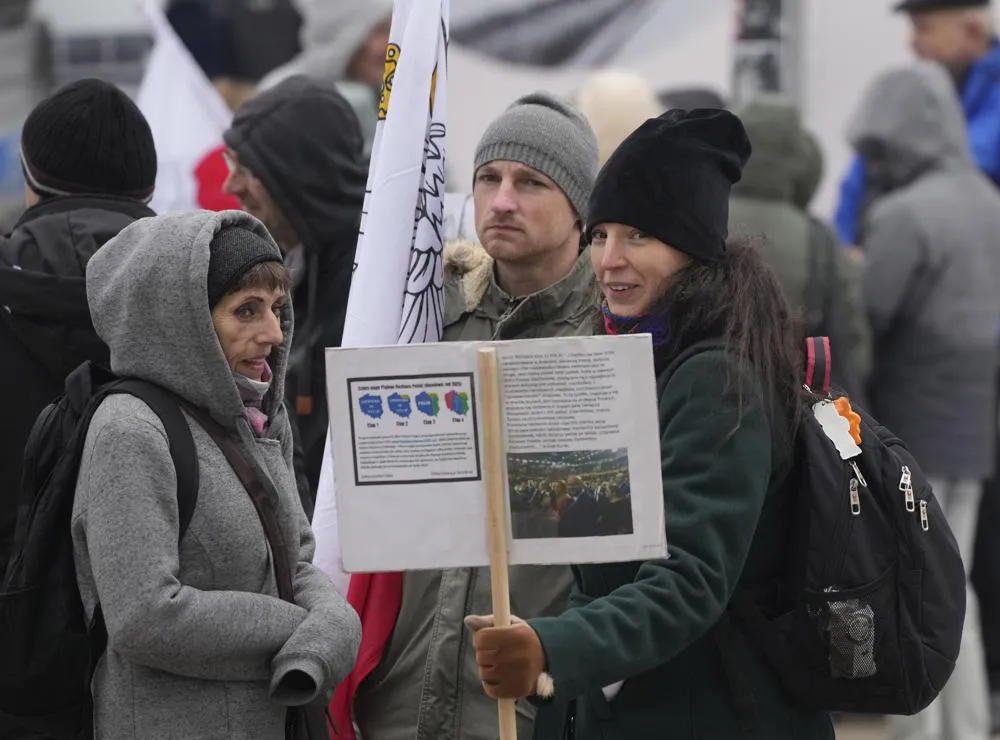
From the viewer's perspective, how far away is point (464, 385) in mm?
3143

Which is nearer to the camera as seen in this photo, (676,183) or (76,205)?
(676,183)

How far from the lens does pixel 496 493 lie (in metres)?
3.13

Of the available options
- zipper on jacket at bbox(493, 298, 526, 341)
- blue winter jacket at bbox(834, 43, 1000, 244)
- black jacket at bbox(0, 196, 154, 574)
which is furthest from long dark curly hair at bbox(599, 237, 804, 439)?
blue winter jacket at bbox(834, 43, 1000, 244)

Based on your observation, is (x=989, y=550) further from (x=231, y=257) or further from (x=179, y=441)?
(x=179, y=441)

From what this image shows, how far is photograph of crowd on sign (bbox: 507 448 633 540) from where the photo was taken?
3125 millimetres

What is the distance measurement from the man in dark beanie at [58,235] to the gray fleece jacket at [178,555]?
0.57m

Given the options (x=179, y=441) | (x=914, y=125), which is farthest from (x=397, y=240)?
(x=914, y=125)

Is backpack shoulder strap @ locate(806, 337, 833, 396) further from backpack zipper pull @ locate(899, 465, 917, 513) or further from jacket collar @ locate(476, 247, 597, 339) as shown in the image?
jacket collar @ locate(476, 247, 597, 339)

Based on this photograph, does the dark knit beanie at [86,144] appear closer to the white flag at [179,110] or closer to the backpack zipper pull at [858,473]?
the backpack zipper pull at [858,473]

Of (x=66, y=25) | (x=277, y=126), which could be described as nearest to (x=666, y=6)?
(x=66, y=25)

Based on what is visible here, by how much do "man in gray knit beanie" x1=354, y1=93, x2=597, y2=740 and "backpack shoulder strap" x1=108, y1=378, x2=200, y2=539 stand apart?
851mm

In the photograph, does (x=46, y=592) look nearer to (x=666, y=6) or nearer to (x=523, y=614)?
(x=523, y=614)

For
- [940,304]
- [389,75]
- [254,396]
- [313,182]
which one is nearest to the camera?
[254,396]

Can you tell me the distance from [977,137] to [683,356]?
5244 mm
